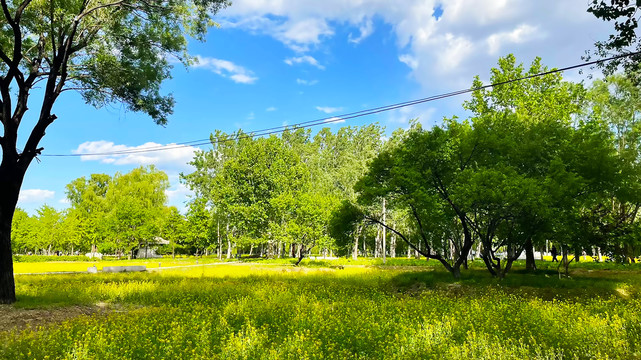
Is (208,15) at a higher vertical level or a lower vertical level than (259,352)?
higher

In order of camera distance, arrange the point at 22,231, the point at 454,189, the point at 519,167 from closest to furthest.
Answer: the point at 454,189
the point at 519,167
the point at 22,231

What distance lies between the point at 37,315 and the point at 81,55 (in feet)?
37.7

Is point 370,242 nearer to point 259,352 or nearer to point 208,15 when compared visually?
point 208,15

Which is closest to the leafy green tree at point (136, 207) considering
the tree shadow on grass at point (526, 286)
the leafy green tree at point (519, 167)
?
the tree shadow on grass at point (526, 286)

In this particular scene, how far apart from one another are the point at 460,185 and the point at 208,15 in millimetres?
15202

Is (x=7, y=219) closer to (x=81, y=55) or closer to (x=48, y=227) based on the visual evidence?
(x=81, y=55)

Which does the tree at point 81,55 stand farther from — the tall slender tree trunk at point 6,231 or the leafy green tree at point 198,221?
the leafy green tree at point 198,221

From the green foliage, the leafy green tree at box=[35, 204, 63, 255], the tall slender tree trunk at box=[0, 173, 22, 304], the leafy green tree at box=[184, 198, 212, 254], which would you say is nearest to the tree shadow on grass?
the tall slender tree trunk at box=[0, 173, 22, 304]

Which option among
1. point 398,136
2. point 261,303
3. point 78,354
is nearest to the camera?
point 78,354

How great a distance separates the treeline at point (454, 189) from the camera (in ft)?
66.6

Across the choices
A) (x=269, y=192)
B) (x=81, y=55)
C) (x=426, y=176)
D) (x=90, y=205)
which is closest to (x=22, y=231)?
(x=90, y=205)

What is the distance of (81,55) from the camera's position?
16.6m

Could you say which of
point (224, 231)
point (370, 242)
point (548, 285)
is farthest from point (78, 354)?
point (370, 242)

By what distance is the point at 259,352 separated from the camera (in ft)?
22.2
